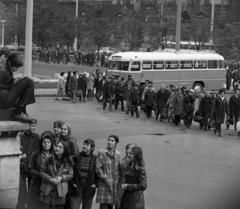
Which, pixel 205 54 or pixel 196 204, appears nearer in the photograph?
pixel 196 204

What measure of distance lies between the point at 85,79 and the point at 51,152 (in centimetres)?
2310

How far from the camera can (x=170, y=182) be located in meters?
13.5

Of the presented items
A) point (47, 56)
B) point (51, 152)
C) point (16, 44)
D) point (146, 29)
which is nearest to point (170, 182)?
point (51, 152)

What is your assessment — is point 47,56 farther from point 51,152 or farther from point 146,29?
point 51,152

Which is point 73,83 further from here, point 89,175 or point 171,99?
point 89,175

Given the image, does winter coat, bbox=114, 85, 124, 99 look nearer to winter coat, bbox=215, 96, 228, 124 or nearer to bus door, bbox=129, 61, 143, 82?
winter coat, bbox=215, 96, 228, 124

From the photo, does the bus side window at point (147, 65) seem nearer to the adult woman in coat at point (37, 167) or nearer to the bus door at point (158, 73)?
the bus door at point (158, 73)

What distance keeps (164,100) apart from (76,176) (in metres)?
16.3

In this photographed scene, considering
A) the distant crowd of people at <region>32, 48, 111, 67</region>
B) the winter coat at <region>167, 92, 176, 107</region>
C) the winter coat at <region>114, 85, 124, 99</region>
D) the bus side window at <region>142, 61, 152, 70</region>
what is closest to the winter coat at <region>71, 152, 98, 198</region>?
the winter coat at <region>167, 92, 176, 107</region>

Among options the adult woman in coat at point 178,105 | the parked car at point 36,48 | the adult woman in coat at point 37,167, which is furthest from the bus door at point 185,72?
the parked car at point 36,48

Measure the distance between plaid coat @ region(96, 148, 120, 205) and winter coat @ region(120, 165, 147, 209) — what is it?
1.28 ft

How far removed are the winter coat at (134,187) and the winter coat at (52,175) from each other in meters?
0.86

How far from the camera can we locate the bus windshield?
35.2 m

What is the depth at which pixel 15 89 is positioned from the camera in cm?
635
